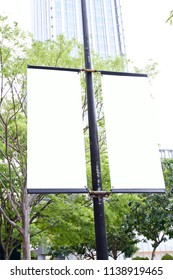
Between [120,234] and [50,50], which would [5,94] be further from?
[120,234]

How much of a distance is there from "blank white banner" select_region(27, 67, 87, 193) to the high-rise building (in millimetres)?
66780

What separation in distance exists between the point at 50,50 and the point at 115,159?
6.36 meters

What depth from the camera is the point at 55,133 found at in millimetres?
3520

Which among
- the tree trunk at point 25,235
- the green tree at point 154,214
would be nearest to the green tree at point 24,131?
the tree trunk at point 25,235

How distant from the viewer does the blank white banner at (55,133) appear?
3.31 metres

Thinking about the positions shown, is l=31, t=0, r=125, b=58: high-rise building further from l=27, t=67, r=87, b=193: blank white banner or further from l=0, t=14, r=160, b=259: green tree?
l=27, t=67, r=87, b=193: blank white banner

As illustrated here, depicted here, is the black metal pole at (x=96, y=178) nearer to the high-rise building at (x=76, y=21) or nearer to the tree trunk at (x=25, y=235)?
the tree trunk at (x=25, y=235)

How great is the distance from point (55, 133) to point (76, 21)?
70659 mm

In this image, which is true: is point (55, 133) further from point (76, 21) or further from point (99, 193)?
point (76, 21)

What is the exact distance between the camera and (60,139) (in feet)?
11.5

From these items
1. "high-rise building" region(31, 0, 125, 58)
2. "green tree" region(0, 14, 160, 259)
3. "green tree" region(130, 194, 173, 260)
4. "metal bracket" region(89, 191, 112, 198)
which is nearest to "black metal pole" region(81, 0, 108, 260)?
"metal bracket" region(89, 191, 112, 198)

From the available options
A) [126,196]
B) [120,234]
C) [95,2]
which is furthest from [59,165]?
[95,2]

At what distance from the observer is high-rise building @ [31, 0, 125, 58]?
68.6m
